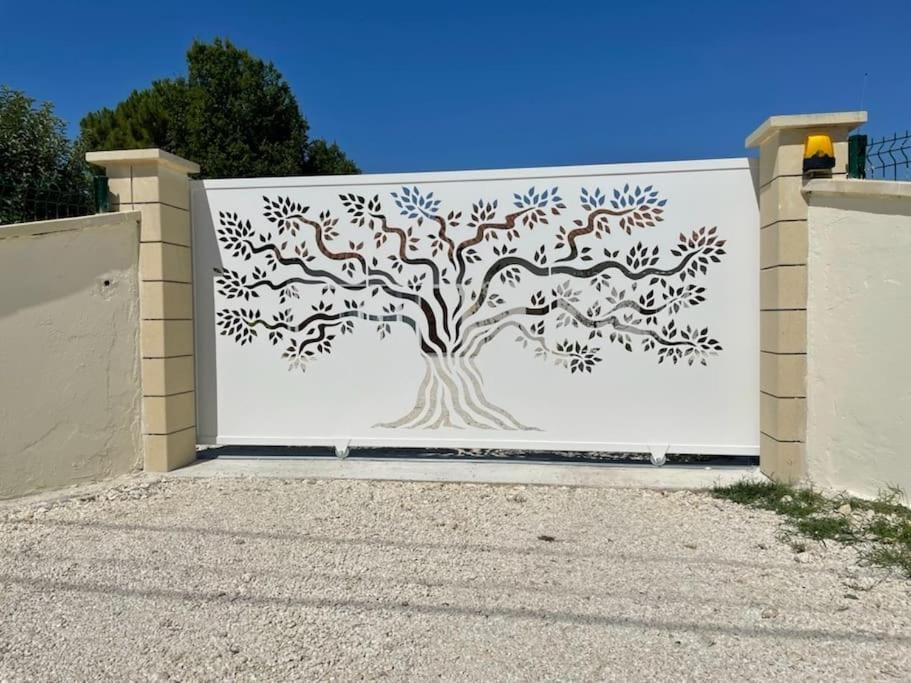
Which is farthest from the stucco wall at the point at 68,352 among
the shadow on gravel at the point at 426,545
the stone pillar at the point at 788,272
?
the stone pillar at the point at 788,272

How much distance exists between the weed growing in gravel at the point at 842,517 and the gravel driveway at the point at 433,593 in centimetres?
15

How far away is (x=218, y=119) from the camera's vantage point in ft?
57.6

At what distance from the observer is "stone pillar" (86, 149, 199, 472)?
4.75m

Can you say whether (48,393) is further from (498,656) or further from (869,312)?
(869,312)

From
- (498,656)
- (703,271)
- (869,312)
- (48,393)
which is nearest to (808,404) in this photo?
(869,312)

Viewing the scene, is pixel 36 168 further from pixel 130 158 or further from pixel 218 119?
pixel 218 119

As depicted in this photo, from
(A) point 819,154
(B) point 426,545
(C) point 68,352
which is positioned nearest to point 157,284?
(C) point 68,352

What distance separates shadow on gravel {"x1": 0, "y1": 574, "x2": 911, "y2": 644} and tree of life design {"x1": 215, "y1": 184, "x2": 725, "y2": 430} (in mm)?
2268

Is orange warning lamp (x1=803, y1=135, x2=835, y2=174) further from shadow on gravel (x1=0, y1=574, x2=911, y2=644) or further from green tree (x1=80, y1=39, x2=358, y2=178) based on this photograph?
green tree (x1=80, y1=39, x2=358, y2=178)

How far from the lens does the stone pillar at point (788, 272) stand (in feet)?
13.7

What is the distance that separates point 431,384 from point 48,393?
2.74 meters

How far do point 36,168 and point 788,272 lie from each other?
21.1 ft

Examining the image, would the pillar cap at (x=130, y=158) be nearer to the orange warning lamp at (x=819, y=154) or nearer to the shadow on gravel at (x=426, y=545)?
the shadow on gravel at (x=426, y=545)

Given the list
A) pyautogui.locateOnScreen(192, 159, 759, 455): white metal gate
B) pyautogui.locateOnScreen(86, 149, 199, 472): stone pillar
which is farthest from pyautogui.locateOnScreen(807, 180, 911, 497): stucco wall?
pyautogui.locateOnScreen(86, 149, 199, 472): stone pillar
